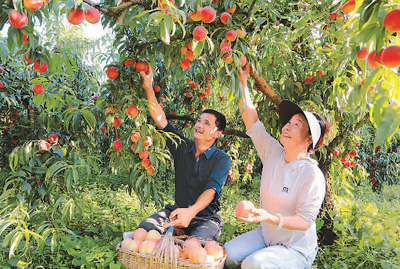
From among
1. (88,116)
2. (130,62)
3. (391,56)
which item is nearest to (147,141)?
(88,116)

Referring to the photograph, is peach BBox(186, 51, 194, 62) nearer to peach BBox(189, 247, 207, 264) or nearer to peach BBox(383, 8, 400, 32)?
peach BBox(189, 247, 207, 264)

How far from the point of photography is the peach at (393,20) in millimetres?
761

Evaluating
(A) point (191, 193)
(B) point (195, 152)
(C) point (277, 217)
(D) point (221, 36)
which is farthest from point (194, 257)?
(D) point (221, 36)

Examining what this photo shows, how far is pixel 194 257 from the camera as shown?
1676mm

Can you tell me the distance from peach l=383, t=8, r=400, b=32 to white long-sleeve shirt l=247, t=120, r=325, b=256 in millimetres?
1184

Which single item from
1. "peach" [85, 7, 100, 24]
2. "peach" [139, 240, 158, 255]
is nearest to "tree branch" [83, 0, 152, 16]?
"peach" [85, 7, 100, 24]

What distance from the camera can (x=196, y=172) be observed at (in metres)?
2.42

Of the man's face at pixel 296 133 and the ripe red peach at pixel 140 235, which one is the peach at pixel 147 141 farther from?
the man's face at pixel 296 133

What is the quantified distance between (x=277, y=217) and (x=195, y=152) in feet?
3.25

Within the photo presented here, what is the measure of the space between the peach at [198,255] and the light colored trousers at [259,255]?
0.28 m

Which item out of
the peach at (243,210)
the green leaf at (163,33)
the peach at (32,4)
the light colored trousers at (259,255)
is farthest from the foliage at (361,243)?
the peach at (32,4)

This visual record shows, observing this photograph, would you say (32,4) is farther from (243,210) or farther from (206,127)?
(206,127)

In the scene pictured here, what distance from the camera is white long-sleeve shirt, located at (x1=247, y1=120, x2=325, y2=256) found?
1.80 meters

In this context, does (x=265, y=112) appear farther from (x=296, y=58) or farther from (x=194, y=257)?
(x=194, y=257)
